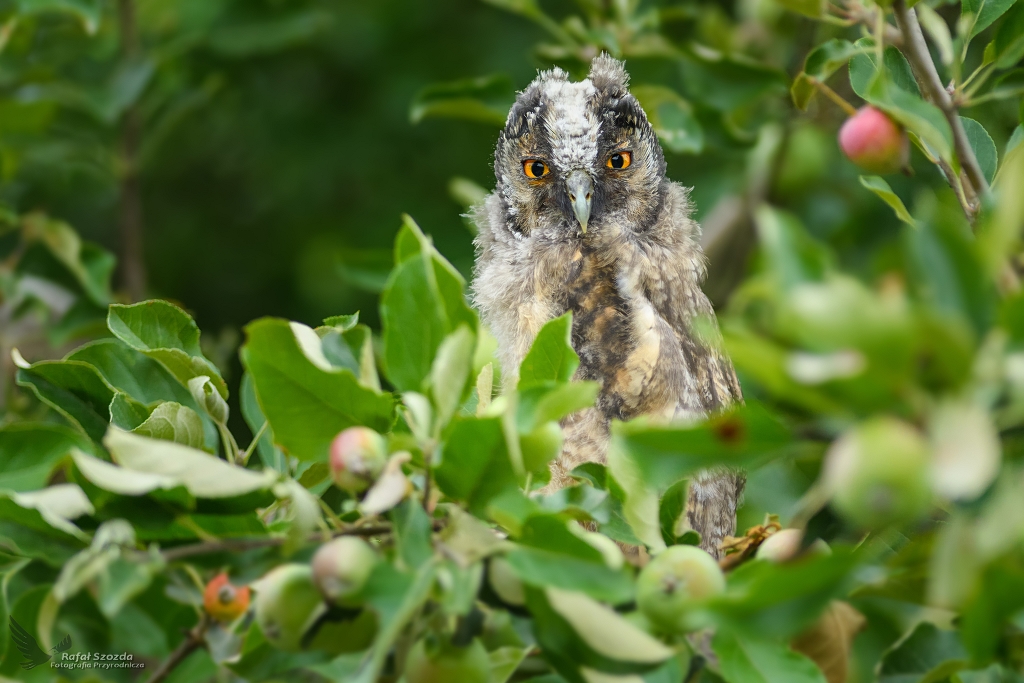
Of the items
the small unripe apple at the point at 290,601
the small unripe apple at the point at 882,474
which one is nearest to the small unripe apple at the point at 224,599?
the small unripe apple at the point at 290,601

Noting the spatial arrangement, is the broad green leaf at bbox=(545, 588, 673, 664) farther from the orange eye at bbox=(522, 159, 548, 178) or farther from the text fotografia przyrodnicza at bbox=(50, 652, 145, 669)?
the orange eye at bbox=(522, 159, 548, 178)

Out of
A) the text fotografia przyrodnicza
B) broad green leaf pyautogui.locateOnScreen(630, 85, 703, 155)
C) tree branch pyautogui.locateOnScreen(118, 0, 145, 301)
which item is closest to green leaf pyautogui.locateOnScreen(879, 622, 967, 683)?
the text fotografia przyrodnicza

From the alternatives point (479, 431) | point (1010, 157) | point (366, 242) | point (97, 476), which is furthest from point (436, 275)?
point (366, 242)

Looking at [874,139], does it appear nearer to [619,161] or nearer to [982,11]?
[982,11]

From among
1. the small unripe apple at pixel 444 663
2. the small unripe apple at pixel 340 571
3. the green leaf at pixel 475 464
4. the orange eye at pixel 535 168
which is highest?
the green leaf at pixel 475 464

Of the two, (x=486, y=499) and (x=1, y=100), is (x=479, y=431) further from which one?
(x=1, y=100)

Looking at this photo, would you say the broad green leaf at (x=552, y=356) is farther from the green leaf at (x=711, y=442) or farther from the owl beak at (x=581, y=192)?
the owl beak at (x=581, y=192)
